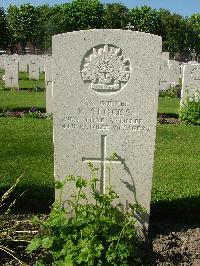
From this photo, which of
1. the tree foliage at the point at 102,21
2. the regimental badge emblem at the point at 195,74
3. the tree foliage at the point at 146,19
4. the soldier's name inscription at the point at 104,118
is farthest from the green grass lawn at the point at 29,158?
the tree foliage at the point at 146,19

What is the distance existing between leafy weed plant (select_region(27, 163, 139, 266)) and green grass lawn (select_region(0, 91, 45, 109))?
8.59 m

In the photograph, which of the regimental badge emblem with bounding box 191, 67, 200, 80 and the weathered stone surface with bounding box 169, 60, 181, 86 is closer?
the regimental badge emblem with bounding box 191, 67, 200, 80

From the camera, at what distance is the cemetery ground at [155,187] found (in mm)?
3764

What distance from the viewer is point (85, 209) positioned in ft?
11.6

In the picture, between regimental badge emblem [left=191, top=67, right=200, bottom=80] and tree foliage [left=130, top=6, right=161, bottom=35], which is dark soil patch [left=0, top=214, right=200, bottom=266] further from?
tree foliage [left=130, top=6, right=161, bottom=35]

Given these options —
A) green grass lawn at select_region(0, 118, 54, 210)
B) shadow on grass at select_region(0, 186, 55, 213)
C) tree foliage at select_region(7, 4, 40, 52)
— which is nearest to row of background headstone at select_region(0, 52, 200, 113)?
green grass lawn at select_region(0, 118, 54, 210)

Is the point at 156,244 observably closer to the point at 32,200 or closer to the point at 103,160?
the point at 103,160

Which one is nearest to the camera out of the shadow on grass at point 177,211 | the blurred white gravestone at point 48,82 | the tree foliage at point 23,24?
the shadow on grass at point 177,211

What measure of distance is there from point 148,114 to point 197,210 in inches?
65.4

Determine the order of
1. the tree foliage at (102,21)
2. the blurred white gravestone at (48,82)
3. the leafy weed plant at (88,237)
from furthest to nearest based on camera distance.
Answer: the tree foliage at (102,21), the blurred white gravestone at (48,82), the leafy weed plant at (88,237)

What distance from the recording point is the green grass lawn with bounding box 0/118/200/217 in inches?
193

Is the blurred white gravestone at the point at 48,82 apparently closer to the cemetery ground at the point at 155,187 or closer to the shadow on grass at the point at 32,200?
the cemetery ground at the point at 155,187

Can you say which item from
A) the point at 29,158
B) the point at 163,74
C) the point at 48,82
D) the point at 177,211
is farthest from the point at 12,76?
the point at 177,211

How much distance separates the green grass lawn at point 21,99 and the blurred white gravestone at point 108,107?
828 centimetres
